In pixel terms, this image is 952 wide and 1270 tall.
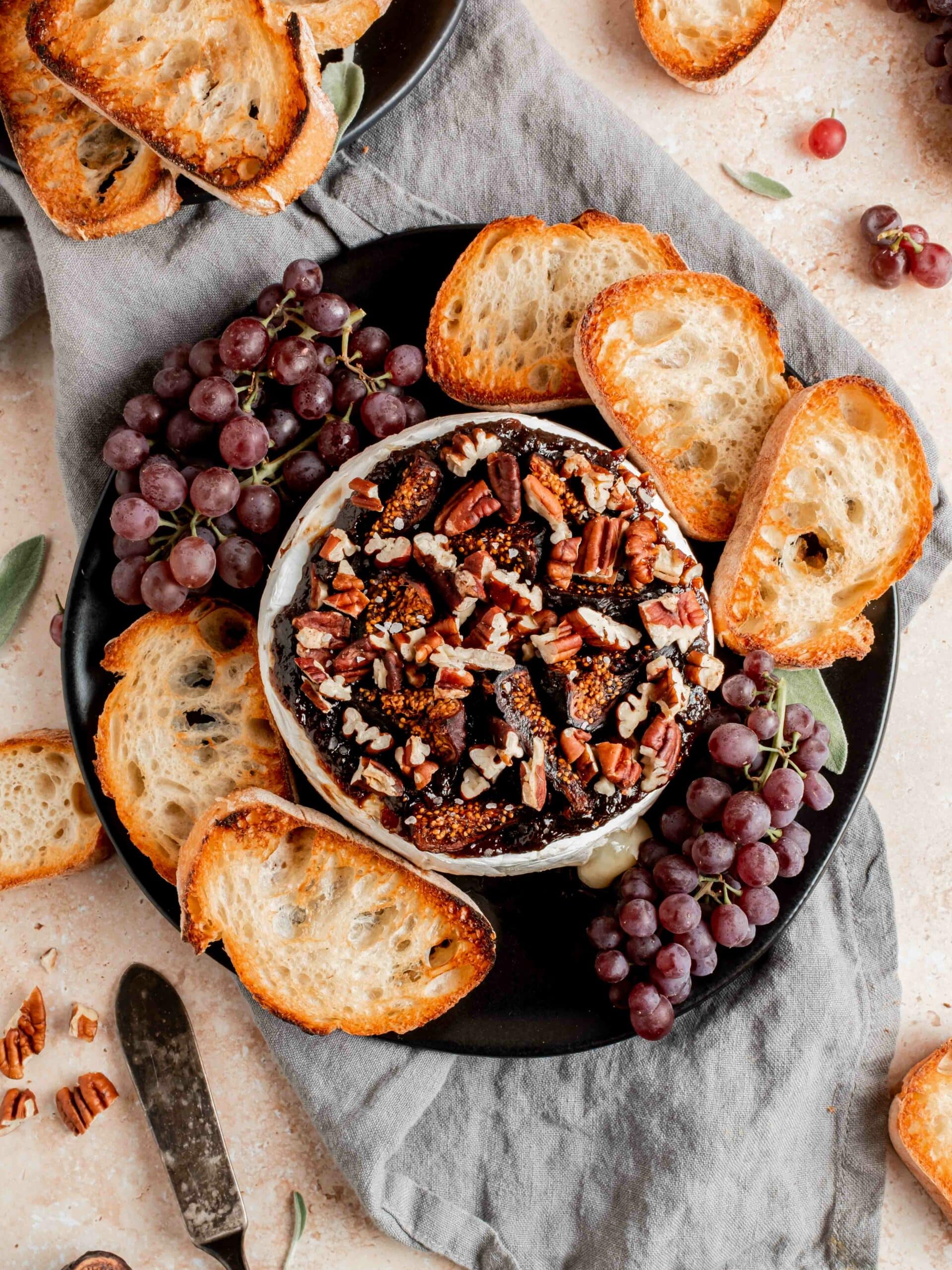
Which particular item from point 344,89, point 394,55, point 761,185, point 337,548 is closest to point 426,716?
point 337,548

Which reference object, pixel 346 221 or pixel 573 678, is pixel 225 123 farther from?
pixel 573 678

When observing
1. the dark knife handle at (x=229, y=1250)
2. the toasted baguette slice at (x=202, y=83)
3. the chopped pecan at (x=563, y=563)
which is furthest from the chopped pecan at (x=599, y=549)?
the dark knife handle at (x=229, y=1250)

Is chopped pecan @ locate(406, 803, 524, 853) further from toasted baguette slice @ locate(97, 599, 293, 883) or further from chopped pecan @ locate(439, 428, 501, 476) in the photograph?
chopped pecan @ locate(439, 428, 501, 476)

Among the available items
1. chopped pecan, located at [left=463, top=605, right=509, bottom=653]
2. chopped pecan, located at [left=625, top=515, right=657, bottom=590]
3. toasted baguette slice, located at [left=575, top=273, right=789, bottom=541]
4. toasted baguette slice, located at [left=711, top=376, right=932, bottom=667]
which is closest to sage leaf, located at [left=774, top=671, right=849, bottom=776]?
toasted baguette slice, located at [left=711, top=376, right=932, bottom=667]

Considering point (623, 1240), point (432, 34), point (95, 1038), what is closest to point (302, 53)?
point (432, 34)

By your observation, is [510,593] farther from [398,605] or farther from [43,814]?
[43,814]

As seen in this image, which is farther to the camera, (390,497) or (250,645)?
(250,645)

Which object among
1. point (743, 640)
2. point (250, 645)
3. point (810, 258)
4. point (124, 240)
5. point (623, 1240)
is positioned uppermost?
point (810, 258)
